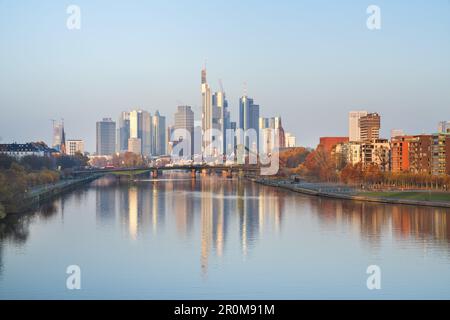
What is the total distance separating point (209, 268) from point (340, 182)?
152 ft

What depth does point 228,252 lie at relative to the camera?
76.0 feet

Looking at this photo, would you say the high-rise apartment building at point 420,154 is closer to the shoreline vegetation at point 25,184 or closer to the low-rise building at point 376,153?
the low-rise building at point 376,153

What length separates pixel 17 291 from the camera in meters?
17.6

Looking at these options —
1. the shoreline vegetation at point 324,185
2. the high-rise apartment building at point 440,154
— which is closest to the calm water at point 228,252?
the shoreline vegetation at point 324,185

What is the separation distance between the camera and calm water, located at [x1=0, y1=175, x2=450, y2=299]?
17.8m

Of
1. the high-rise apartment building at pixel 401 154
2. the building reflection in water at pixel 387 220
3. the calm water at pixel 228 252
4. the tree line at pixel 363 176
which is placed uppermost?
the high-rise apartment building at pixel 401 154

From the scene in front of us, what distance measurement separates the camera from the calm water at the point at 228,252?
58.4ft

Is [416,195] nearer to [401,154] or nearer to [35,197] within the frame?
[35,197]

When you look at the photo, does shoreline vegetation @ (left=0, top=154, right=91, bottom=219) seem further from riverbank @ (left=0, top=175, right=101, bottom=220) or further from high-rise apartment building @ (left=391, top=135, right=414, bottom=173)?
high-rise apartment building @ (left=391, top=135, right=414, bottom=173)

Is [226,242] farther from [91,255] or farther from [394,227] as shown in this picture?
[394,227]

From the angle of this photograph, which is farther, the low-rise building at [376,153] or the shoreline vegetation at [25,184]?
the low-rise building at [376,153]

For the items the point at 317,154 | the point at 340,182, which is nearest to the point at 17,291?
the point at 340,182

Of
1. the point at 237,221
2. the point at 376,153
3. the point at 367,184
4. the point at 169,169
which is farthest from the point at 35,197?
the point at 169,169

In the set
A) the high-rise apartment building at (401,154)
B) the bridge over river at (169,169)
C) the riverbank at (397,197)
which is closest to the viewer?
the riverbank at (397,197)
